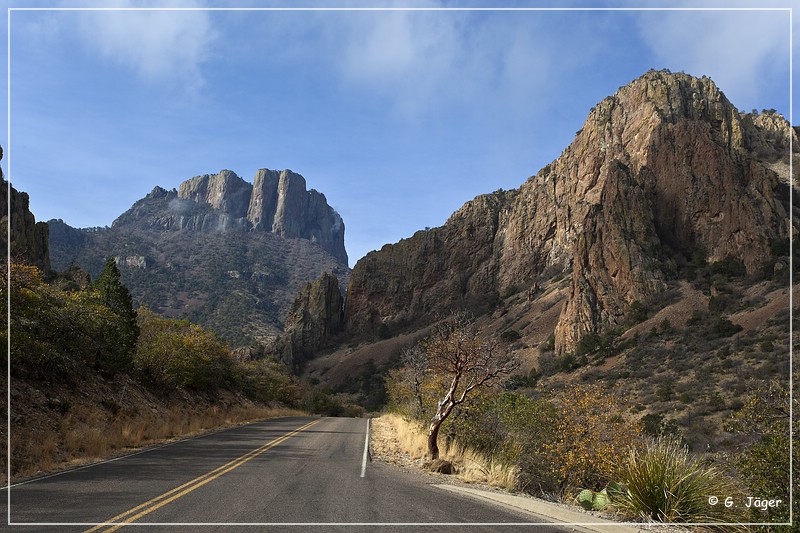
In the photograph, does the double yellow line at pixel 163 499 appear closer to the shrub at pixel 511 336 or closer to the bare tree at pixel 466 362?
the bare tree at pixel 466 362

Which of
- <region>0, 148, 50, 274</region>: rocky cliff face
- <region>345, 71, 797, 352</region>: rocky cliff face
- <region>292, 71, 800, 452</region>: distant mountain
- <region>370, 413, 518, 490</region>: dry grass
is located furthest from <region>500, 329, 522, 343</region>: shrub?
<region>0, 148, 50, 274</region>: rocky cliff face

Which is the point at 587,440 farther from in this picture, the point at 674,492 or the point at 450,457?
the point at 450,457

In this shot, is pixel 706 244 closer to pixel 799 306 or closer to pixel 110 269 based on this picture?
pixel 799 306

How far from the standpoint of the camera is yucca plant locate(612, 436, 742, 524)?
26.8ft

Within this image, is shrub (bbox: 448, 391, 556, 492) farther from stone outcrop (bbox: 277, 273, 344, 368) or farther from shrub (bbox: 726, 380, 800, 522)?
Result: stone outcrop (bbox: 277, 273, 344, 368)

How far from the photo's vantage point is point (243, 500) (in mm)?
9484

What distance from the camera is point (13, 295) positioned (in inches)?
688

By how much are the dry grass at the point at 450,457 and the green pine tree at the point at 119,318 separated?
51.5 ft

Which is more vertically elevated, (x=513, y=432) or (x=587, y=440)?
(x=587, y=440)

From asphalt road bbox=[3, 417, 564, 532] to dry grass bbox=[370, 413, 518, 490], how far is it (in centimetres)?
195

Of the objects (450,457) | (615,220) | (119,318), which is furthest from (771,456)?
(615,220)

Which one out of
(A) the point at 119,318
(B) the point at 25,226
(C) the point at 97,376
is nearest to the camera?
(C) the point at 97,376

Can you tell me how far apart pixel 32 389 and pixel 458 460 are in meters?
17.2

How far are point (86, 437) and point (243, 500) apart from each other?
10671 mm
